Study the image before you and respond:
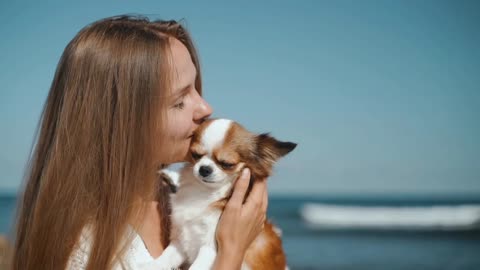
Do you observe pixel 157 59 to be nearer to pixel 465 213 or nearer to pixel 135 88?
pixel 135 88

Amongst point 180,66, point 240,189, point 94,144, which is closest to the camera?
point 94,144

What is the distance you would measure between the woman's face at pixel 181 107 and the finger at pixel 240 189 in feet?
1.00

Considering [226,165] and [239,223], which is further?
[226,165]

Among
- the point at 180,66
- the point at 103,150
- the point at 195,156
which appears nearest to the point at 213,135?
the point at 195,156

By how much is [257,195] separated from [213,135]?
0.35 metres

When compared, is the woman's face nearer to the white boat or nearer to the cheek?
the cheek

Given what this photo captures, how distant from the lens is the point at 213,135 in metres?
2.33

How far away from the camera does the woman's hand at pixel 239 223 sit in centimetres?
201

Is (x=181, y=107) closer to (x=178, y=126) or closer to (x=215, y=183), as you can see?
(x=178, y=126)

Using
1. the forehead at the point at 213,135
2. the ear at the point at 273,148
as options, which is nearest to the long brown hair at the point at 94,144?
the forehead at the point at 213,135

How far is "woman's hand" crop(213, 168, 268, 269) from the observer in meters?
2.01

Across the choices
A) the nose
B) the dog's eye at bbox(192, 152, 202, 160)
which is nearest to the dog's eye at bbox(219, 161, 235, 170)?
the dog's eye at bbox(192, 152, 202, 160)

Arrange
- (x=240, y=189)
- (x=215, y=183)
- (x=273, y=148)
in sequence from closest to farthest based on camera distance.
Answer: (x=240, y=189), (x=215, y=183), (x=273, y=148)

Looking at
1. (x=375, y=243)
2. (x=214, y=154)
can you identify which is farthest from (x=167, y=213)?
(x=375, y=243)
